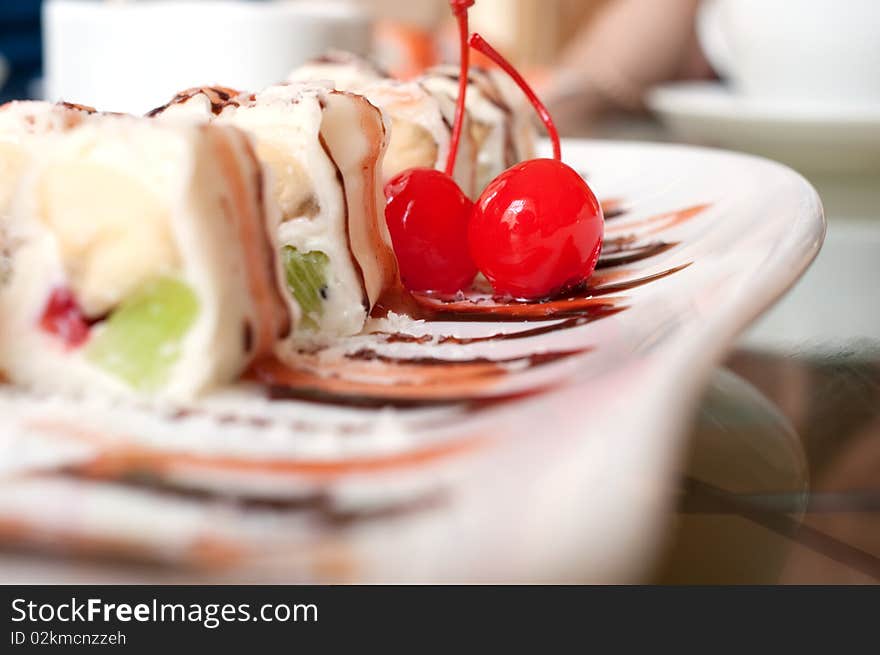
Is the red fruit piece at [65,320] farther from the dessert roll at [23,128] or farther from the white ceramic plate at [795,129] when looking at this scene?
the white ceramic plate at [795,129]

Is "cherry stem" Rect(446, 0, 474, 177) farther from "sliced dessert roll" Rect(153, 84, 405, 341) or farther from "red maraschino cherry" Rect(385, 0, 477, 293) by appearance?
"sliced dessert roll" Rect(153, 84, 405, 341)

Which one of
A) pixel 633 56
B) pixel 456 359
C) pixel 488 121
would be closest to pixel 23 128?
pixel 456 359

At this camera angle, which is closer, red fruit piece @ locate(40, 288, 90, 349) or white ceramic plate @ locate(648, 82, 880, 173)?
red fruit piece @ locate(40, 288, 90, 349)

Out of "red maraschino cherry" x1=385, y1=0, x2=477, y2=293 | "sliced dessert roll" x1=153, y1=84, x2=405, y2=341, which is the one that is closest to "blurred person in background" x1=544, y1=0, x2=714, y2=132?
"red maraschino cherry" x1=385, y1=0, x2=477, y2=293

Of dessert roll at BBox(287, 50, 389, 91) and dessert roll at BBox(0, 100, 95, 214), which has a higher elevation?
dessert roll at BBox(287, 50, 389, 91)
